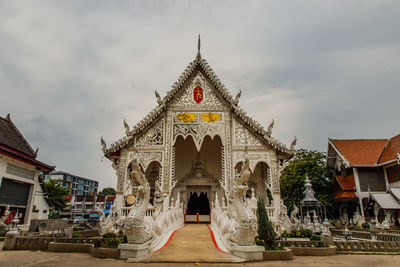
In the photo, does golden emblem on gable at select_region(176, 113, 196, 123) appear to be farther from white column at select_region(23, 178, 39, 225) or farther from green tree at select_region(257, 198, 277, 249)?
white column at select_region(23, 178, 39, 225)

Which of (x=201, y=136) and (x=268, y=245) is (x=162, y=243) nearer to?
(x=268, y=245)

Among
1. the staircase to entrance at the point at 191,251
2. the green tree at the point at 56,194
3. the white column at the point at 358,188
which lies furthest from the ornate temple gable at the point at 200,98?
the green tree at the point at 56,194

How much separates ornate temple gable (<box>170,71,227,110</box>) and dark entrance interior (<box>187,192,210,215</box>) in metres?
5.08

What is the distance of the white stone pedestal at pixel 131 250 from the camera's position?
5.84 metres

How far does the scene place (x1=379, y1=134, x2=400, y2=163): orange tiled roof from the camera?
53.5 ft

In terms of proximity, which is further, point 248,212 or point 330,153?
point 330,153

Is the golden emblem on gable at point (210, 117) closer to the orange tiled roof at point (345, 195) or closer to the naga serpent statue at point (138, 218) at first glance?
the naga serpent statue at point (138, 218)

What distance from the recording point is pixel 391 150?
55.9 feet

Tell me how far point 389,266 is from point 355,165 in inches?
527

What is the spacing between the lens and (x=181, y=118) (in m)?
12.2

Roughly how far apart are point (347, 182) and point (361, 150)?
3.04 meters

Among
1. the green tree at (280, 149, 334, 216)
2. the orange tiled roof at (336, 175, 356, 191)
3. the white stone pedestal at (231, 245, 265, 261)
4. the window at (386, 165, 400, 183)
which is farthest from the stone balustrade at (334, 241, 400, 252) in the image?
the orange tiled roof at (336, 175, 356, 191)

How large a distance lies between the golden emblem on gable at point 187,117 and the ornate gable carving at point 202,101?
38 cm

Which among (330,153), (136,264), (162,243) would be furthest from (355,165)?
(136,264)
